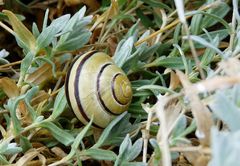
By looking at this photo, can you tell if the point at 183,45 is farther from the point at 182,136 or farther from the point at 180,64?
the point at 182,136

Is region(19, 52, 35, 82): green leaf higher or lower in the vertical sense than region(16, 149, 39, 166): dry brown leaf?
higher

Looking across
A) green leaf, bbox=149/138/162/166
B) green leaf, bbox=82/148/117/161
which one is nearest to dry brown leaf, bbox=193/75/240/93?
green leaf, bbox=149/138/162/166

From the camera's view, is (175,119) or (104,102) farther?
(104,102)

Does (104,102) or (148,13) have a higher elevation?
(148,13)

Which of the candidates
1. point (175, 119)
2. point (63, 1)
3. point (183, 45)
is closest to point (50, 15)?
point (63, 1)

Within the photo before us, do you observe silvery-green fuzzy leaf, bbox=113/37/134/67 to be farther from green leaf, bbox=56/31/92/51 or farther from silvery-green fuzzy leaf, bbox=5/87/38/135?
silvery-green fuzzy leaf, bbox=5/87/38/135

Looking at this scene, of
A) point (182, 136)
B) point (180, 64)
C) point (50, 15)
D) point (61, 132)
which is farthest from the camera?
point (50, 15)
